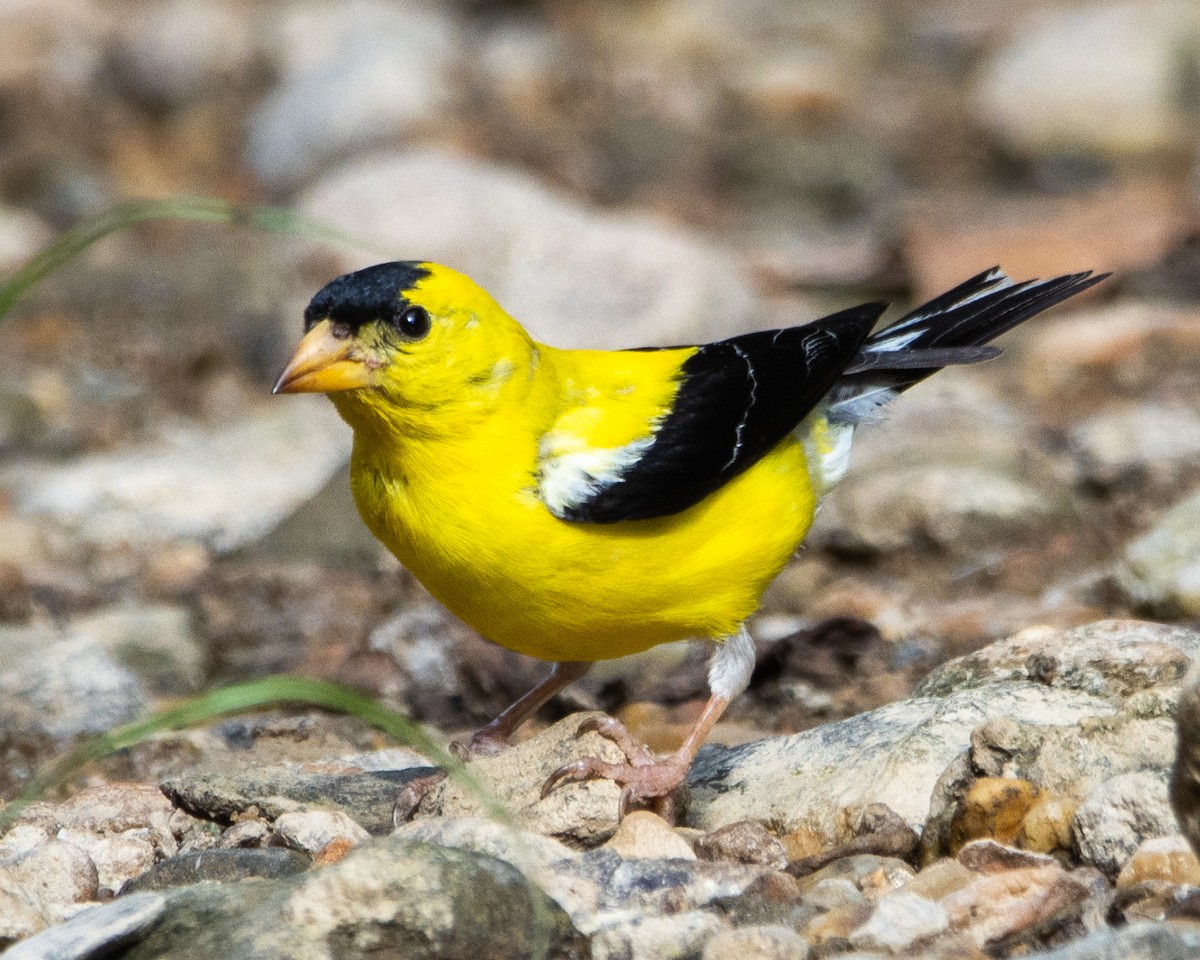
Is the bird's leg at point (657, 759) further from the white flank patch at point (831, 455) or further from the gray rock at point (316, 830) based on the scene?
the white flank patch at point (831, 455)

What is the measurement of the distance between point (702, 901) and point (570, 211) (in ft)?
21.3

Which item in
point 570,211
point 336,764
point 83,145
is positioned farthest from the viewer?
point 83,145

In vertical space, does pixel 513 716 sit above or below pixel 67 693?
below

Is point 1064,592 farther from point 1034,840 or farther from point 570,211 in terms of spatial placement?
point 570,211

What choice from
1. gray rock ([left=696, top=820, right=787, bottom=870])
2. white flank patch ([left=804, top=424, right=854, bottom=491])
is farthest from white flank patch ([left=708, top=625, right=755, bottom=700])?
gray rock ([left=696, top=820, right=787, bottom=870])

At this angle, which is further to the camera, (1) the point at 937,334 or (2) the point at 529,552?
(1) the point at 937,334

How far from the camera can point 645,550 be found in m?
3.93

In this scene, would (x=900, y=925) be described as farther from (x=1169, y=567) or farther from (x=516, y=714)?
(x=1169, y=567)

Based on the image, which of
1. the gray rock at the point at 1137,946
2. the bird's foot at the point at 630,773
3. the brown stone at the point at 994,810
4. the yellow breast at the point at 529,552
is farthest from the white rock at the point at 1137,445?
the gray rock at the point at 1137,946

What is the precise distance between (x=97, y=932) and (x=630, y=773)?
1.21 m

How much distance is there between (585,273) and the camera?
8.40m

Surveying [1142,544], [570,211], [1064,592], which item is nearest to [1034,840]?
[1142,544]

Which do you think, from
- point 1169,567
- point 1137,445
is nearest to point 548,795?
point 1169,567

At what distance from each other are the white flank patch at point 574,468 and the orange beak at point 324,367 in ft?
1.48
